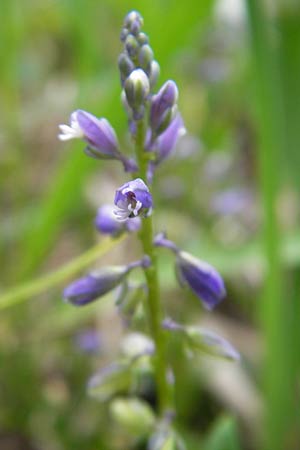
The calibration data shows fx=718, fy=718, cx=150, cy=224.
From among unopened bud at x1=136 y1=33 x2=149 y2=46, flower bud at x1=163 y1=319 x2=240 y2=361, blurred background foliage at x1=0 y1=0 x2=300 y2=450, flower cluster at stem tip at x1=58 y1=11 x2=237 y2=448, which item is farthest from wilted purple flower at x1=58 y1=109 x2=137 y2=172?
blurred background foliage at x1=0 y1=0 x2=300 y2=450

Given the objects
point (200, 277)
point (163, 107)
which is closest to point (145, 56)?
point (163, 107)

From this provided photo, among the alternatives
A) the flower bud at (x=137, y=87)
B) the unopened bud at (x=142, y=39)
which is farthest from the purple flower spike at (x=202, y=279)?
the unopened bud at (x=142, y=39)

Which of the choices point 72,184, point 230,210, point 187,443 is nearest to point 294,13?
point 230,210

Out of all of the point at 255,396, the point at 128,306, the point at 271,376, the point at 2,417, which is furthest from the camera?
the point at 255,396

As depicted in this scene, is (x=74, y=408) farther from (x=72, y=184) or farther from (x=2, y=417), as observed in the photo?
(x=72, y=184)

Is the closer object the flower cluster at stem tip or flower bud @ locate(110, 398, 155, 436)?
the flower cluster at stem tip

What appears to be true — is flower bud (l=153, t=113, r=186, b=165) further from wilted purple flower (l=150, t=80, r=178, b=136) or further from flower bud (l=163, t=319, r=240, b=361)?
flower bud (l=163, t=319, r=240, b=361)

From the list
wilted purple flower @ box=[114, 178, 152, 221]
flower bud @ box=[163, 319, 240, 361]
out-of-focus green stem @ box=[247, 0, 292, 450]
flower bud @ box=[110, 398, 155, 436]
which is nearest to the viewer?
wilted purple flower @ box=[114, 178, 152, 221]
